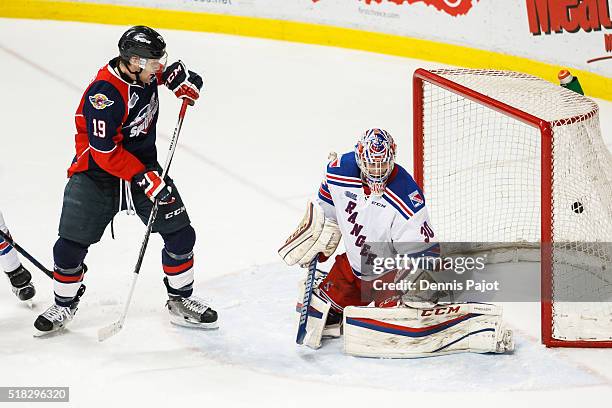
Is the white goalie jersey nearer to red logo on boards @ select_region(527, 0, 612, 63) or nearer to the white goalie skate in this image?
the white goalie skate

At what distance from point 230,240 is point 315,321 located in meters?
1.24

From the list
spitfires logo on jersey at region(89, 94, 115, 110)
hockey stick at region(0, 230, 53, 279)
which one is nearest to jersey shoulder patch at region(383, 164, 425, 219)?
spitfires logo on jersey at region(89, 94, 115, 110)

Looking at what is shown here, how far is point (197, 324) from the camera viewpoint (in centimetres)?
430

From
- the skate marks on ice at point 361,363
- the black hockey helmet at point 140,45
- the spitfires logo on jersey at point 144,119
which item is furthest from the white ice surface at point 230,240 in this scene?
the black hockey helmet at point 140,45

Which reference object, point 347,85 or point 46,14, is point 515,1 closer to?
point 347,85

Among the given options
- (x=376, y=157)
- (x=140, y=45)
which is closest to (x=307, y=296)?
(x=376, y=157)

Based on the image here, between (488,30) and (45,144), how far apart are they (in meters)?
2.73

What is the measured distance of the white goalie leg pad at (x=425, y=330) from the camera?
13.0 feet

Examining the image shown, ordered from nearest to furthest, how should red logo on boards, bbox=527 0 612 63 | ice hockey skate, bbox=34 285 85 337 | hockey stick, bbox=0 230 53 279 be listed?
ice hockey skate, bbox=34 285 85 337 → hockey stick, bbox=0 230 53 279 → red logo on boards, bbox=527 0 612 63

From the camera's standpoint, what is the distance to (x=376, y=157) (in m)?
3.87

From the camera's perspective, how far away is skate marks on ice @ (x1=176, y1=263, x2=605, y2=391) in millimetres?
3805

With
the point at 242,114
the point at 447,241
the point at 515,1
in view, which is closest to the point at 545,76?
the point at 515,1

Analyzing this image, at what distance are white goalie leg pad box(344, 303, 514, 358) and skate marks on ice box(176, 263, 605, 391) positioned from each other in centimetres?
3

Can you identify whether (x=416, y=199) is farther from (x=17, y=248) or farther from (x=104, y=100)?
(x=17, y=248)
